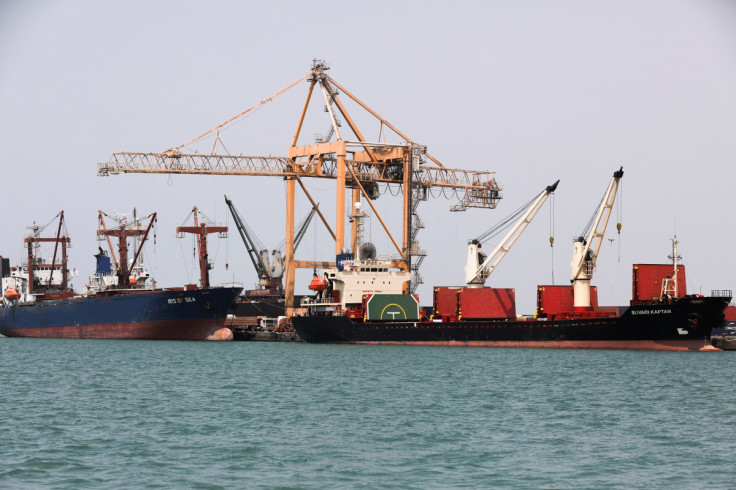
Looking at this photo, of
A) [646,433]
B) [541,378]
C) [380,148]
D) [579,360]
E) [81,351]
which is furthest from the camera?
[380,148]

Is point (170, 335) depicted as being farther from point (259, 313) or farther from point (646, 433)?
point (646, 433)

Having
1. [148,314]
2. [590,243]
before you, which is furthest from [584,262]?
[148,314]

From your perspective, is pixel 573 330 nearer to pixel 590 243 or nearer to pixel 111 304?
pixel 590 243

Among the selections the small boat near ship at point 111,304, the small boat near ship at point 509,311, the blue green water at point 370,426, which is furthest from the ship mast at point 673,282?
the small boat near ship at point 111,304

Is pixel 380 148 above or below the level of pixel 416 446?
above

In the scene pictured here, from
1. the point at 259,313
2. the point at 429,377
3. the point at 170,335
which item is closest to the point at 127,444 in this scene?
the point at 429,377

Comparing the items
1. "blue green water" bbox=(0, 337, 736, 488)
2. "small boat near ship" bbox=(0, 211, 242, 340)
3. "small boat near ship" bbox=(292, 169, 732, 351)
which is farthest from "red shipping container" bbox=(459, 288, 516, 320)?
"small boat near ship" bbox=(0, 211, 242, 340)

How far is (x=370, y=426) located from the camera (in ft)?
83.2

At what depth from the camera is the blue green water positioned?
63.3 ft

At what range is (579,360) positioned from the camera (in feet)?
157

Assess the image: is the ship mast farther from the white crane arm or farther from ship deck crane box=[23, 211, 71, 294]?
ship deck crane box=[23, 211, 71, 294]

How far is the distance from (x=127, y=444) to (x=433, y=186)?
5690 centimetres

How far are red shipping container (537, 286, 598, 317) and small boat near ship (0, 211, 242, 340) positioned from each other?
87.6 feet

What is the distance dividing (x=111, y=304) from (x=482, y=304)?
33.7 meters
